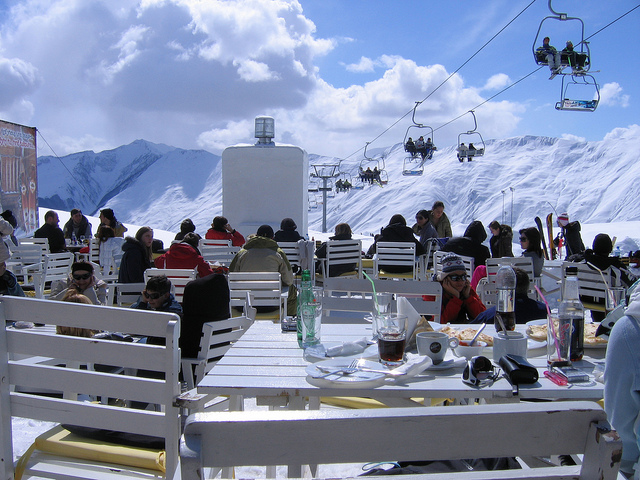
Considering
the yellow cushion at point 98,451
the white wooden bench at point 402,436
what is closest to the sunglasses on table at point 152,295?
the yellow cushion at point 98,451

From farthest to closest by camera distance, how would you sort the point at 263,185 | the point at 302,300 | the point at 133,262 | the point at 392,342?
the point at 263,185 → the point at 133,262 → the point at 302,300 → the point at 392,342

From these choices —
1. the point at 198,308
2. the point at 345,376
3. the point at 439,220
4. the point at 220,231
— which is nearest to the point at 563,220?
the point at 439,220

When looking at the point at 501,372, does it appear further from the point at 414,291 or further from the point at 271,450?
the point at 414,291

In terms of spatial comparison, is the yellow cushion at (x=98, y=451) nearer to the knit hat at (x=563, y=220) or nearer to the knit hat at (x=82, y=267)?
the knit hat at (x=82, y=267)

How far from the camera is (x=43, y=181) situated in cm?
15275

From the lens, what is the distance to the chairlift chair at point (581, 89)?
299 inches

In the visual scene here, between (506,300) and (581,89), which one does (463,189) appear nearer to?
(581,89)

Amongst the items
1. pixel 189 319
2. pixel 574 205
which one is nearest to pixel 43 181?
pixel 574 205

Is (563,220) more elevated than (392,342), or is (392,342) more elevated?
(563,220)

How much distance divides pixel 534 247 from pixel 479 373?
4.31 meters

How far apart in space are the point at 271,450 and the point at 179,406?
0.76 meters

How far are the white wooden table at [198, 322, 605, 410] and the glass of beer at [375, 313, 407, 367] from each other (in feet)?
0.35

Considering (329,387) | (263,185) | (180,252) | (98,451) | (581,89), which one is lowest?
(98,451)

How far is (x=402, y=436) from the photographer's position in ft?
2.69
